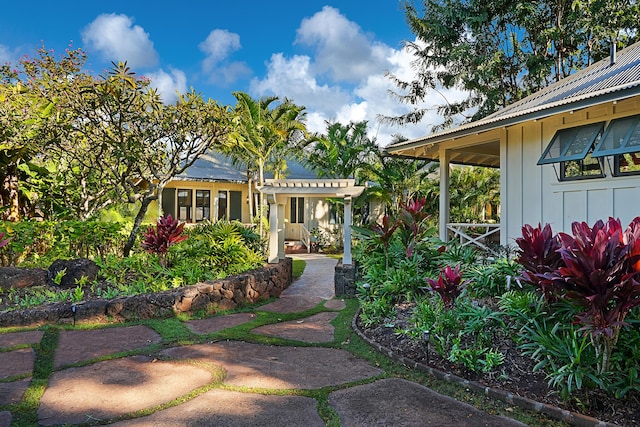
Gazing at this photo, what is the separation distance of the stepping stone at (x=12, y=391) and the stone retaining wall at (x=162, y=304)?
2288mm

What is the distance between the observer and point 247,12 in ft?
47.7

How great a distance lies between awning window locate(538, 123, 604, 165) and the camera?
20.5 feet

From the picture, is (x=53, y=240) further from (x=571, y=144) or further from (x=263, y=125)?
(x=571, y=144)

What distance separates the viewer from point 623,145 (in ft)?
18.6

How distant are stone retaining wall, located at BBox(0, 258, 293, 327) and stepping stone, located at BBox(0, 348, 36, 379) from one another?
1.25m

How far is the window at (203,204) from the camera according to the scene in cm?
→ 1868

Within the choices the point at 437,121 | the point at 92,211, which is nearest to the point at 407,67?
the point at 437,121

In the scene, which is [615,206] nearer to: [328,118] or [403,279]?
[403,279]

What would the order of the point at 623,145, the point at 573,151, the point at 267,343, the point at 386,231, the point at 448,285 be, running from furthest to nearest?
the point at 386,231 → the point at 573,151 → the point at 623,145 → the point at 267,343 → the point at 448,285

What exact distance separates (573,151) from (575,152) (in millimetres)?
52

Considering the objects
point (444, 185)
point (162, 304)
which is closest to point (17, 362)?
point (162, 304)

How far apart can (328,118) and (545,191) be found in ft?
41.6

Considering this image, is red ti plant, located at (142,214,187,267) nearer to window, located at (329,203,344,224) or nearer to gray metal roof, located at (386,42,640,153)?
gray metal roof, located at (386,42,640,153)

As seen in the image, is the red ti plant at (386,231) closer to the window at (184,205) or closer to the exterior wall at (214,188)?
the exterior wall at (214,188)
